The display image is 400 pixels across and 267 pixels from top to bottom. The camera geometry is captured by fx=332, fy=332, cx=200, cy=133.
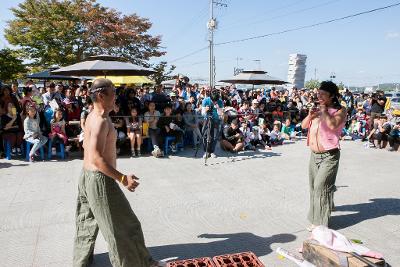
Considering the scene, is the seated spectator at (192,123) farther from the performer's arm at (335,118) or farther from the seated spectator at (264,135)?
the performer's arm at (335,118)

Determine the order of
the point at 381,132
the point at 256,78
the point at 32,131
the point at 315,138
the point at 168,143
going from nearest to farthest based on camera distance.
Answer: the point at 315,138, the point at 32,131, the point at 168,143, the point at 381,132, the point at 256,78

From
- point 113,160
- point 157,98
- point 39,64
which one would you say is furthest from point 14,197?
point 39,64

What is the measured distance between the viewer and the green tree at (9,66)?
62.3 feet

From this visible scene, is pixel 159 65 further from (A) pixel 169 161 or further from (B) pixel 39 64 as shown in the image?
(A) pixel 169 161

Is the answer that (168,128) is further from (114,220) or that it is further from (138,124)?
(114,220)

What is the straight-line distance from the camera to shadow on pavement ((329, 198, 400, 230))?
4445mm

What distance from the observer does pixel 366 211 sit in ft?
16.0

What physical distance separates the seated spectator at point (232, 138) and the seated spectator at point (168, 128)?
4.19 feet

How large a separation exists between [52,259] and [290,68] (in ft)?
348

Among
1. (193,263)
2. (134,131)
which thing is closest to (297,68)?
(134,131)

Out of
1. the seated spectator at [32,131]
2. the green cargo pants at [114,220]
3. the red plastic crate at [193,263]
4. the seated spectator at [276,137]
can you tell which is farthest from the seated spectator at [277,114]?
the green cargo pants at [114,220]

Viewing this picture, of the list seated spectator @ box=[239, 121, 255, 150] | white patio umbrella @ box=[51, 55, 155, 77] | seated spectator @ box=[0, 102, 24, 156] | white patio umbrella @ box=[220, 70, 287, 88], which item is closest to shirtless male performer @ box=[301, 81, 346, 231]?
seated spectator @ box=[239, 121, 255, 150]

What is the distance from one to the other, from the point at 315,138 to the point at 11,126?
667 centimetres

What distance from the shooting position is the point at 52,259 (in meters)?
3.36
